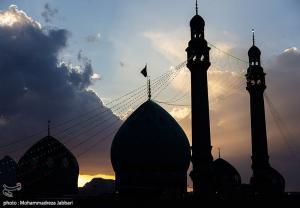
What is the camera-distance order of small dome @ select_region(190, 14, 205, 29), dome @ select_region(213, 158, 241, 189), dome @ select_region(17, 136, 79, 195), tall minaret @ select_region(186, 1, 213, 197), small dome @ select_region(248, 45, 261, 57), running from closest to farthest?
tall minaret @ select_region(186, 1, 213, 197)
small dome @ select_region(190, 14, 205, 29)
dome @ select_region(17, 136, 79, 195)
small dome @ select_region(248, 45, 261, 57)
dome @ select_region(213, 158, 241, 189)

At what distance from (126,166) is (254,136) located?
19.7 m

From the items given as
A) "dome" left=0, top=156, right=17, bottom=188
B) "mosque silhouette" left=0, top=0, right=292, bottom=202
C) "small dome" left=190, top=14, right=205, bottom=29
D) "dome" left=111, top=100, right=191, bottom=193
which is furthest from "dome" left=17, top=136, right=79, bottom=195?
"small dome" left=190, top=14, right=205, bottom=29

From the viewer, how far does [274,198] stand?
115ft

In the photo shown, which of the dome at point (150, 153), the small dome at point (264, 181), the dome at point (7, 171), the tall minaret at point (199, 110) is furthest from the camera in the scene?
the dome at point (7, 171)

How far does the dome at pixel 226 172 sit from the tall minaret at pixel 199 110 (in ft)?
57.2

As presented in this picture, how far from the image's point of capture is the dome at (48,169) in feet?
153

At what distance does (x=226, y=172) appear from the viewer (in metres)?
60.9

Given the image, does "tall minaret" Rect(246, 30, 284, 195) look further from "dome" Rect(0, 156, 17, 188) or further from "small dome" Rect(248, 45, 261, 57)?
"dome" Rect(0, 156, 17, 188)

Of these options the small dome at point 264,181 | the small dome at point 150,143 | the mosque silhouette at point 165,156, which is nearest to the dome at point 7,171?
the mosque silhouette at point 165,156

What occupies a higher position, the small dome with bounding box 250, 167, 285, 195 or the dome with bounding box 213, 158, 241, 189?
the dome with bounding box 213, 158, 241, 189

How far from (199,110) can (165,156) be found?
671cm

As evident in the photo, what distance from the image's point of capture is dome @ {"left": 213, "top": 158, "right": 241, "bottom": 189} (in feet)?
195

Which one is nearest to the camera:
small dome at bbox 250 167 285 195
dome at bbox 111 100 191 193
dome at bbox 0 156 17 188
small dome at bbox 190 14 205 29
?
dome at bbox 111 100 191 193

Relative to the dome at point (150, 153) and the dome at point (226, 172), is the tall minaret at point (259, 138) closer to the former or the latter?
the dome at point (226, 172)
